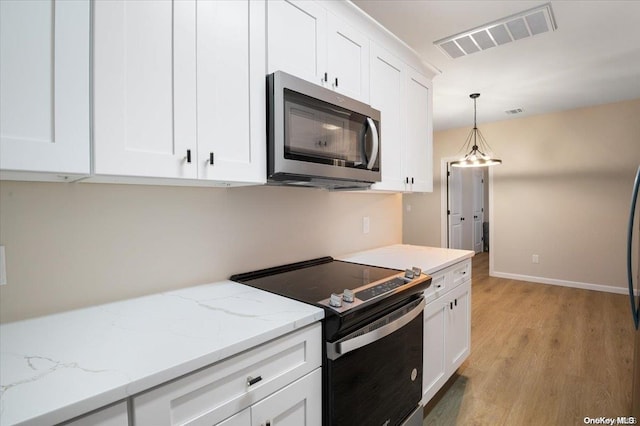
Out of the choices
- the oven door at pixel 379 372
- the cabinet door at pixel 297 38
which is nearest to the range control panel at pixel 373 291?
the oven door at pixel 379 372

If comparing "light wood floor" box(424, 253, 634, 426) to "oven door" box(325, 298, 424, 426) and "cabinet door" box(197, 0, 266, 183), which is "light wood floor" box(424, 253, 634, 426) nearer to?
"oven door" box(325, 298, 424, 426)

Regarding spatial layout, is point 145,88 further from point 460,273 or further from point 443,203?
point 443,203

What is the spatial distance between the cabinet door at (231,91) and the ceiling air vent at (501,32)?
187 centimetres

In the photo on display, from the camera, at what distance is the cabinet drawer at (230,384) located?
29.6 inches

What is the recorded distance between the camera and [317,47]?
158 cm

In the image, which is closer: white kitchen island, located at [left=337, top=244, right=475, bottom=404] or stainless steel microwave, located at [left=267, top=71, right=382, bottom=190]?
stainless steel microwave, located at [left=267, top=71, right=382, bottom=190]

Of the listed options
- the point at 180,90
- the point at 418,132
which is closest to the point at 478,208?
the point at 418,132

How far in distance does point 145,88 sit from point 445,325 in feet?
6.57

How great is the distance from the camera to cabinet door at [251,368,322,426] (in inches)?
37.5

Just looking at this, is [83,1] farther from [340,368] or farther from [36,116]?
[340,368]

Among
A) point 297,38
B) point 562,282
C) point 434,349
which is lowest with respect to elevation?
point 562,282

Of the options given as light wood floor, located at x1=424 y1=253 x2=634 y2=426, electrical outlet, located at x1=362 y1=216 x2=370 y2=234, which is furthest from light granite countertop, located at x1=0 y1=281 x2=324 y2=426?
light wood floor, located at x1=424 y1=253 x2=634 y2=426

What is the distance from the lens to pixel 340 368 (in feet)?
3.76

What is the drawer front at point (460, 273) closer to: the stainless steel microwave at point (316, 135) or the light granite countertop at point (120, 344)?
the stainless steel microwave at point (316, 135)
